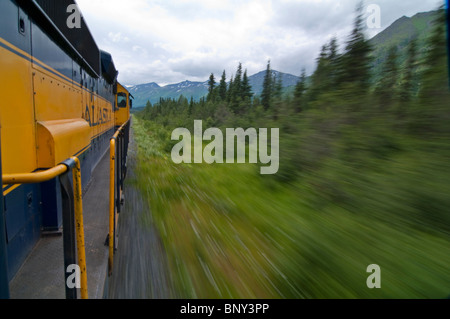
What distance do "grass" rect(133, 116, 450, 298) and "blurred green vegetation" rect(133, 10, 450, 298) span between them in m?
0.01

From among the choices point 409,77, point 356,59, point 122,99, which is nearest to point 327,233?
point 409,77

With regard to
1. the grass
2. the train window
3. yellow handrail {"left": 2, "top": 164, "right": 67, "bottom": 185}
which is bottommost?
the grass

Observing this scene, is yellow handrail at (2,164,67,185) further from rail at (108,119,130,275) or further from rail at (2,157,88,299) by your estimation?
rail at (108,119,130,275)

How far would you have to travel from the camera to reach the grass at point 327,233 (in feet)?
9.29

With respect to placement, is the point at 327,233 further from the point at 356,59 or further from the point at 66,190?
the point at 356,59

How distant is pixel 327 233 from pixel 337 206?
0.96 m

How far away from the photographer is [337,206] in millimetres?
4609

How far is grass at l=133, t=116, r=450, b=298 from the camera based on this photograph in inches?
111

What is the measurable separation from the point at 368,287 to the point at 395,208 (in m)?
1.64

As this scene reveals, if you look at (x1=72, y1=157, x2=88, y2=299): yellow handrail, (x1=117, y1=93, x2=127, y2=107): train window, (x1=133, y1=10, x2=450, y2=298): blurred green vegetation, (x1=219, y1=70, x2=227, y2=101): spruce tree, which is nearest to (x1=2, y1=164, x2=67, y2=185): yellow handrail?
(x1=72, y1=157, x2=88, y2=299): yellow handrail

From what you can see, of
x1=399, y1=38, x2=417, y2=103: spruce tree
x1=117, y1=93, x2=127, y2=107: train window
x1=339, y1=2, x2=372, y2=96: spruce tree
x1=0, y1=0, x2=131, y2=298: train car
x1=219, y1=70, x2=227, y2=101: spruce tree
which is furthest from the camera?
x1=219, y1=70, x2=227, y2=101: spruce tree

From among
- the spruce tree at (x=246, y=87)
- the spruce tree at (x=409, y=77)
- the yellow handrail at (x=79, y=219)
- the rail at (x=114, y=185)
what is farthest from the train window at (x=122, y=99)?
the spruce tree at (x=246, y=87)

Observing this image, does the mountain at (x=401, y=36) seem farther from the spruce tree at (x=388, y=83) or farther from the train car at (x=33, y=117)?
the train car at (x=33, y=117)

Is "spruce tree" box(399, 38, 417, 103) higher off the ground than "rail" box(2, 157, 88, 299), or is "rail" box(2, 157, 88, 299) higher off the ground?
"spruce tree" box(399, 38, 417, 103)
